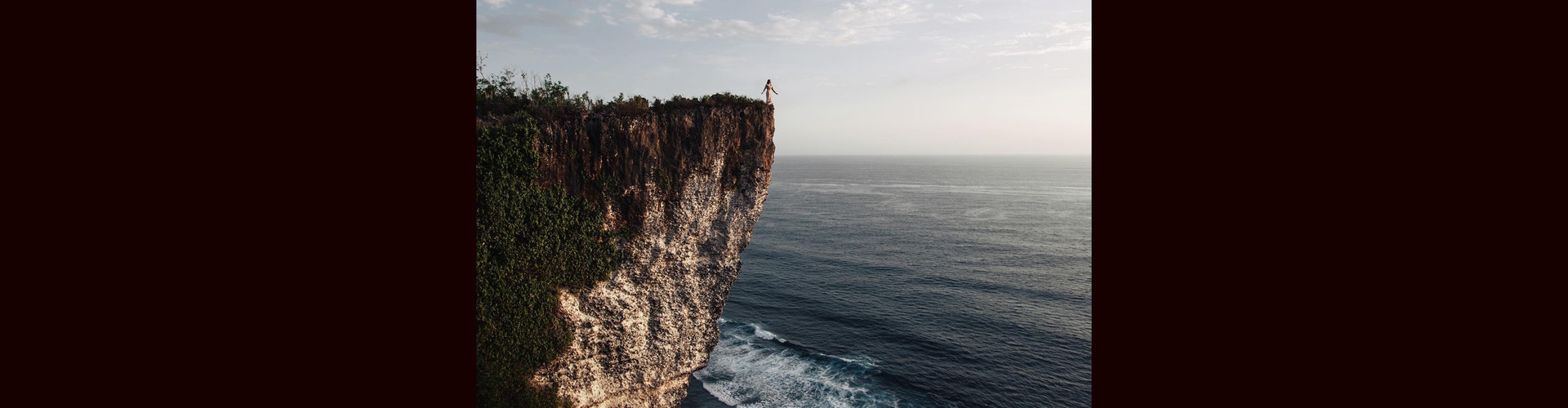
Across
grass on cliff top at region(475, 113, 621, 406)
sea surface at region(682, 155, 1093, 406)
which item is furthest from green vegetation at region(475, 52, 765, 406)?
sea surface at region(682, 155, 1093, 406)

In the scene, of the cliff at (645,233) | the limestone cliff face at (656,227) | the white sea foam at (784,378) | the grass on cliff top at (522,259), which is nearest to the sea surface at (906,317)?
the white sea foam at (784,378)

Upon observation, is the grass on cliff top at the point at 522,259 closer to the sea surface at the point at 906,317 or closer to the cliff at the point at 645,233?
the cliff at the point at 645,233

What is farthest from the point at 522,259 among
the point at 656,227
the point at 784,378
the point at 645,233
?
the point at 784,378

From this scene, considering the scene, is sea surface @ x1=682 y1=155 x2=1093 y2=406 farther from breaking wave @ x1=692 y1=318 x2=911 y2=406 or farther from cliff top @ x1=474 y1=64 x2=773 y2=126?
cliff top @ x1=474 y1=64 x2=773 y2=126
